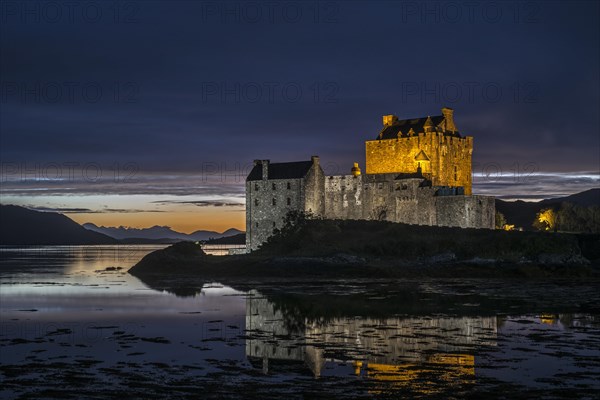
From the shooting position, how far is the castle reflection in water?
18625mm

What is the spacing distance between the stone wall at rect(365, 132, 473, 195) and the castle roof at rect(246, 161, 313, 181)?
12.1m

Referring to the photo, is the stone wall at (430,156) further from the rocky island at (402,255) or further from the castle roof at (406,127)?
the rocky island at (402,255)

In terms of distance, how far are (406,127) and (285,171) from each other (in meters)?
16.5

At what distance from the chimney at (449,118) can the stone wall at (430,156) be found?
153 cm

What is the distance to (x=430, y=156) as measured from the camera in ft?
229

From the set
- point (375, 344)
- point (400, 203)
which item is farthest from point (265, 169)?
point (375, 344)

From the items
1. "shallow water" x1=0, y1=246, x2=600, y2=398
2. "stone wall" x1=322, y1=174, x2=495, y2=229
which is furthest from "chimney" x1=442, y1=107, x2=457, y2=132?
"shallow water" x1=0, y1=246, x2=600, y2=398

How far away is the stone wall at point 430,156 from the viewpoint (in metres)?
69.9

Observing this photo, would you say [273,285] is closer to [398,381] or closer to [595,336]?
[595,336]


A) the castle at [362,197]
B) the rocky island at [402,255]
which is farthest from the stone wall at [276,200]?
the rocky island at [402,255]

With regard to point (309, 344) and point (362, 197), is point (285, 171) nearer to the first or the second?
point (362, 197)

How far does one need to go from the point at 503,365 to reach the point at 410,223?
42755 millimetres

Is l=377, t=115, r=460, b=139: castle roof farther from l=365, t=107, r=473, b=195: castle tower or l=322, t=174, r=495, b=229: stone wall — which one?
l=322, t=174, r=495, b=229: stone wall

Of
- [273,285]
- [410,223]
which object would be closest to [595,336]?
[273,285]
